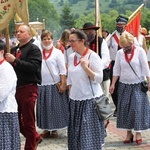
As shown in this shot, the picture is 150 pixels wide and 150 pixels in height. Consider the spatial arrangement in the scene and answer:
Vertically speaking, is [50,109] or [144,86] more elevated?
[144,86]

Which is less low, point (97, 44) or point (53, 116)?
point (97, 44)

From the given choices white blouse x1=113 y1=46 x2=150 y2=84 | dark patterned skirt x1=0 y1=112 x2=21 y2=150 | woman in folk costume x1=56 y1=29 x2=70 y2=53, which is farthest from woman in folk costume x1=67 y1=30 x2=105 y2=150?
woman in folk costume x1=56 y1=29 x2=70 y2=53

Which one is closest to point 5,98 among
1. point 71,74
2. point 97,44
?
point 71,74

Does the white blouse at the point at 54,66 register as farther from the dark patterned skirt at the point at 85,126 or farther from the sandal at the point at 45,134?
the dark patterned skirt at the point at 85,126

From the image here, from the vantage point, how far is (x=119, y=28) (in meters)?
9.89

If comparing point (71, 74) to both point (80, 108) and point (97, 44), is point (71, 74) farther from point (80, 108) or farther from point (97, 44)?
point (97, 44)

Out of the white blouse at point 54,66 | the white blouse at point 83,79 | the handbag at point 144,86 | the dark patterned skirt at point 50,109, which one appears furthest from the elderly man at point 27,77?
the handbag at point 144,86

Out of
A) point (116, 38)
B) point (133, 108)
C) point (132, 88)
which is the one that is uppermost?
point (116, 38)

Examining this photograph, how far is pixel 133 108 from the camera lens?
755 cm

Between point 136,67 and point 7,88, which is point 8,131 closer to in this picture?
point 7,88

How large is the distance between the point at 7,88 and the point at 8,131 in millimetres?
540

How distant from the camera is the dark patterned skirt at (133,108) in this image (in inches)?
297

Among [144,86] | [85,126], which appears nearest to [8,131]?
[85,126]

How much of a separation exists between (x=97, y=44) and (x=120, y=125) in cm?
134
